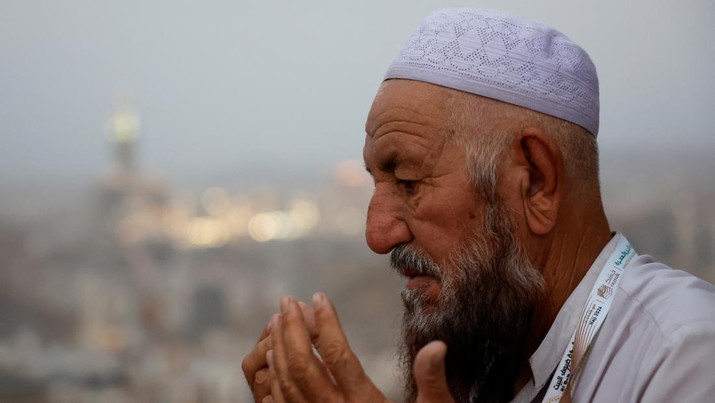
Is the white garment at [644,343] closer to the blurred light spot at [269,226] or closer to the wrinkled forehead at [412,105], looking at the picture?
the wrinkled forehead at [412,105]

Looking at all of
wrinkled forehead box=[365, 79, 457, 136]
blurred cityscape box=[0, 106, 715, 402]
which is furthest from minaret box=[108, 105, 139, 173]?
wrinkled forehead box=[365, 79, 457, 136]

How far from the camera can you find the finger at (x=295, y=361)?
54.6 inches

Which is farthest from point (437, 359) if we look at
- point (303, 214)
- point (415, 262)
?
point (303, 214)

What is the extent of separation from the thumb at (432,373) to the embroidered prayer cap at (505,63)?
66 cm

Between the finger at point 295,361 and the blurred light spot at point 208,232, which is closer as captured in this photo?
the finger at point 295,361

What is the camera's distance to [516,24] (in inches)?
70.6

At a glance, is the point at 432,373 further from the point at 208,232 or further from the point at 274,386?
the point at 208,232

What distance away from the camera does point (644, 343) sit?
58.6 inches

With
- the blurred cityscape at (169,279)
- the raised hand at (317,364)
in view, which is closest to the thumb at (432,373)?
the raised hand at (317,364)

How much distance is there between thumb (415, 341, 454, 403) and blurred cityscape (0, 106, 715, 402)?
3.31m

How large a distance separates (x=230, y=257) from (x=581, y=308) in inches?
154

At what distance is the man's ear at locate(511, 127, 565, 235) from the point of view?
5.42 feet

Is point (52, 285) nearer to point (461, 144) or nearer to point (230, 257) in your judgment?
point (230, 257)

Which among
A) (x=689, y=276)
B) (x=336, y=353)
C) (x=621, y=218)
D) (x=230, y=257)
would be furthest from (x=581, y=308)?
(x=230, y=257)
